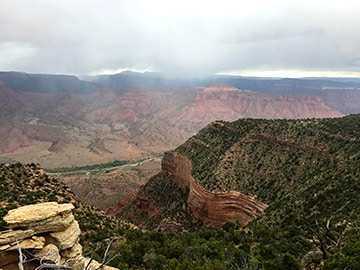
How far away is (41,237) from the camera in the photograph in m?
21.0

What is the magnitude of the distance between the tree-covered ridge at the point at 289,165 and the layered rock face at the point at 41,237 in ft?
84.0

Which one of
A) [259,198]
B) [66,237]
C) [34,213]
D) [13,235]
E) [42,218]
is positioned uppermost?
[34,213]

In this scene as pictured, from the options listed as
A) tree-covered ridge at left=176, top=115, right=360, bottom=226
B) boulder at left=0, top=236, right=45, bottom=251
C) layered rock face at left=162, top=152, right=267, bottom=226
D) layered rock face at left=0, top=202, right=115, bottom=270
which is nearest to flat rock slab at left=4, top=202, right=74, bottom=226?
layered rock face at left=0, top=202, right=115, bottom=270

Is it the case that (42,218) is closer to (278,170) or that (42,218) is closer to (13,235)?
(13,235)

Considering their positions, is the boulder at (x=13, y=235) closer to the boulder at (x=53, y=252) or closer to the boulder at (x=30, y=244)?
the boulder at (x=30, y=244)

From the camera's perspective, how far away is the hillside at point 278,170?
44.5 m

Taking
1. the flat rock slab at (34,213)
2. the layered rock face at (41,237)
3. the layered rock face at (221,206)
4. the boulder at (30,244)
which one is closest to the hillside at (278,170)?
the layered rock face at (221,206)

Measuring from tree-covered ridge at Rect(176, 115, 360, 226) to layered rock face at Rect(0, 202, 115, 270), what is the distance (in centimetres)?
2561

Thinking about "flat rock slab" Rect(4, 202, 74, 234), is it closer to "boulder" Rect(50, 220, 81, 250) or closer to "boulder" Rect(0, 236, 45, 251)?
"boulder" Rect(50, 220, 81, 250)

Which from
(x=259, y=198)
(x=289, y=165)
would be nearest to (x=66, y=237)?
(x=259, y=198)

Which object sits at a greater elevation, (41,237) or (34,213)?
(34,213)

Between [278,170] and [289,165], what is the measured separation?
1758mm

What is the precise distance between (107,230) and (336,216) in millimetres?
22462

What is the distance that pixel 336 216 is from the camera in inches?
1526
